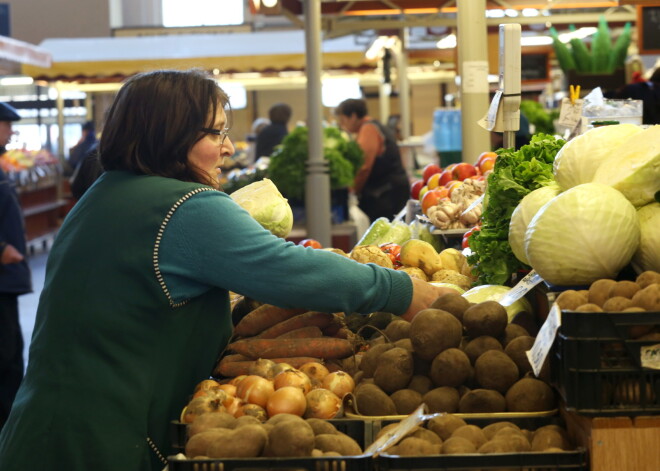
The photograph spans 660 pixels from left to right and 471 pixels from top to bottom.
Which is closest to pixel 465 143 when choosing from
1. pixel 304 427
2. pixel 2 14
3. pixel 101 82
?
pixel 304 427

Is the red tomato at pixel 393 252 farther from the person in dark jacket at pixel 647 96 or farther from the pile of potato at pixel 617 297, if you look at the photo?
the person in dark jacket at pixel 647 96

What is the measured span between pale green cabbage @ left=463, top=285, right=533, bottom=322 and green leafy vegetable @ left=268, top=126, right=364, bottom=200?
17.2 ft

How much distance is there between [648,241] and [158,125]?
1142 millimetres

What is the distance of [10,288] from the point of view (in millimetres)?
5254

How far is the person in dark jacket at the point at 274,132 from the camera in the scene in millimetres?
11703

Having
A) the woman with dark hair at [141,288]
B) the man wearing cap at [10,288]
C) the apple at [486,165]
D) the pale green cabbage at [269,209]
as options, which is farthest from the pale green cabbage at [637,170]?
the man wearing cap at [10,288]

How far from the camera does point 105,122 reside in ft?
7.35

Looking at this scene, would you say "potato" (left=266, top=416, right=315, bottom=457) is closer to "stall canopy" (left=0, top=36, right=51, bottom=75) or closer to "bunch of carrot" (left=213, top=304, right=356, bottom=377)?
"bunch of carrot" (left=213, top=304, right=356, bottom=377)

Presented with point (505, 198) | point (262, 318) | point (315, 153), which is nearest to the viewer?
point (262, 318)

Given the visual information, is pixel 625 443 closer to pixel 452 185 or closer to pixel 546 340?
pixel 546 340

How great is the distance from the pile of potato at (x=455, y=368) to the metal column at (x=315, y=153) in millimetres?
5225

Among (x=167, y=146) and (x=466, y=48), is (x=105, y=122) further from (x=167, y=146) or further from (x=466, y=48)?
(x=466, y=48)

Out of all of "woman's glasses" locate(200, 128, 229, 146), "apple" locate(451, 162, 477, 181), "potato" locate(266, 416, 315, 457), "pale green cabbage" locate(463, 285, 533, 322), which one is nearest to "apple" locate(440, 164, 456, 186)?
"apple" locate(451, 162, 477, 181)

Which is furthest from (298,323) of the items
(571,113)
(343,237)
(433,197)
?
(343,237)
